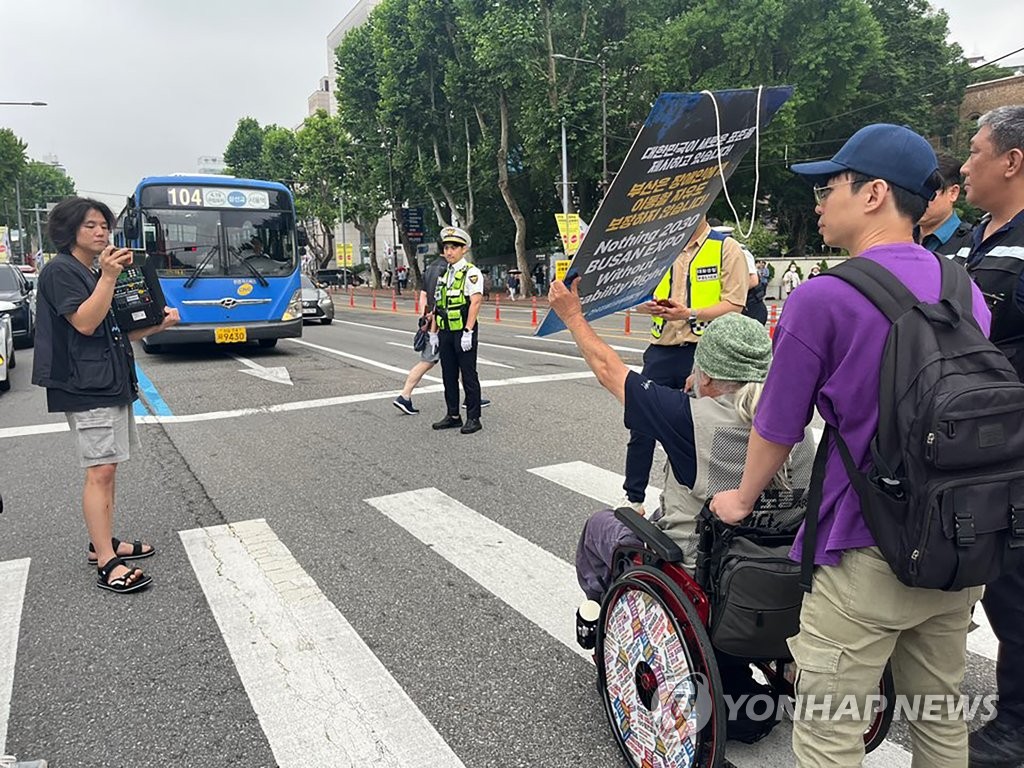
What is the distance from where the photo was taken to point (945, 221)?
126 inches

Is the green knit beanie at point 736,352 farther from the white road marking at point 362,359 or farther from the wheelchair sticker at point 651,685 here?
the white road marking at point 362,359

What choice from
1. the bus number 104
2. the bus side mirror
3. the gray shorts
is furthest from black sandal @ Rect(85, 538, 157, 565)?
the bus side mirror

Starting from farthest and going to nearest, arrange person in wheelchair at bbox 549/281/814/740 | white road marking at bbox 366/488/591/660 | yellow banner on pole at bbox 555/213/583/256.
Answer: yellow banner on pole at bbox 555/213/583/256
white road marking at bbox 366/488/591/660
person in wheelchair at bbox 549/281/814/740

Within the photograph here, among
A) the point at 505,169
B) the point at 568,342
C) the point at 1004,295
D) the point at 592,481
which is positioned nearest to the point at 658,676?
the point at 1004,295

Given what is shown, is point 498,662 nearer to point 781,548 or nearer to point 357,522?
point 781,548

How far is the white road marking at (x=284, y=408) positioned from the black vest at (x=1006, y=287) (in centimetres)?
726

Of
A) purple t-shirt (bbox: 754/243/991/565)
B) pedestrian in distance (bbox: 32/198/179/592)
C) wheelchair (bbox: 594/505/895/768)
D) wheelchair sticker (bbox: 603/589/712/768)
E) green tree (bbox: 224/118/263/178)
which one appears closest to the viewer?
purple t-shirt (bbox: 754/243/991/565)

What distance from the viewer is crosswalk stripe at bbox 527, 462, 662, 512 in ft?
16.9

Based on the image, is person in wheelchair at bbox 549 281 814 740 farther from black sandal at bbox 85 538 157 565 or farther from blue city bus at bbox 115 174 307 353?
blue city bus at bbox 115 174 307 353

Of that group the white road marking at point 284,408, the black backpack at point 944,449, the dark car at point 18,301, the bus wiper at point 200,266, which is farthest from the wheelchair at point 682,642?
the dark car at point 18,301

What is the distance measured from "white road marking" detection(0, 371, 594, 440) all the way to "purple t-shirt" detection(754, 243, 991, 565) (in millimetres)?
7390

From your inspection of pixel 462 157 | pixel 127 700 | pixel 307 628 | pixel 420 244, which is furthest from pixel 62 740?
pixel 420 244

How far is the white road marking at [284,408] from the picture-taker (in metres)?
7.65

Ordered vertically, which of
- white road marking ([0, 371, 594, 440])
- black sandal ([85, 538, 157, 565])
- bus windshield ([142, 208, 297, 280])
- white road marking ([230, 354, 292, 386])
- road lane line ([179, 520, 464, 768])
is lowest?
road lane line ([179, 520, 464, 768])
